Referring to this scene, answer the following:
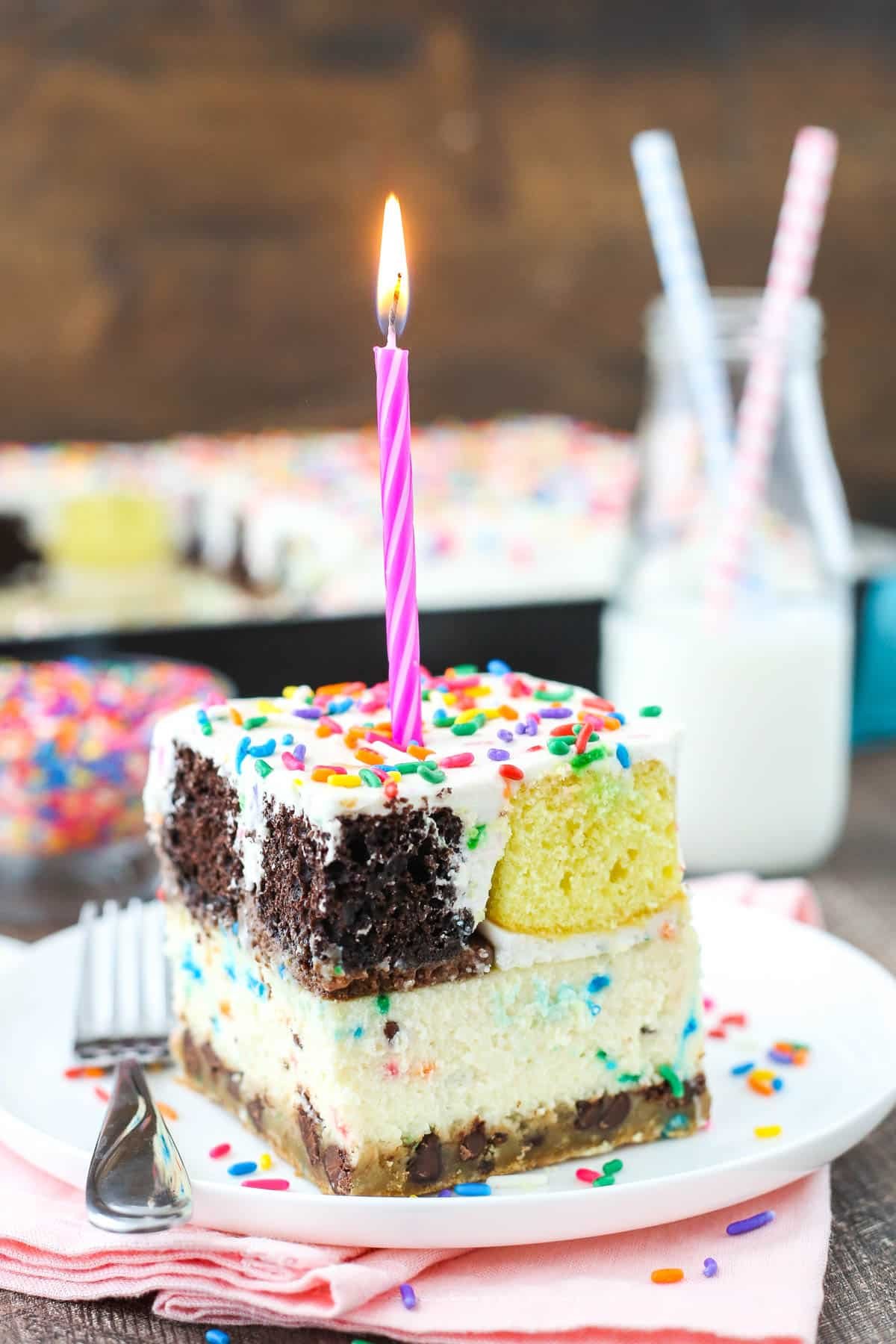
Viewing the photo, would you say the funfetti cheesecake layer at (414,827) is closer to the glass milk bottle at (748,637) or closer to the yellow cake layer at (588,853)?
the yellow cake layer at (588,853)

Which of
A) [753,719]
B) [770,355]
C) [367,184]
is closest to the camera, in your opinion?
[770,355]

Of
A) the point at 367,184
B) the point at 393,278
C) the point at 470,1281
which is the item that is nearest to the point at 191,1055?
the point at 470,1281

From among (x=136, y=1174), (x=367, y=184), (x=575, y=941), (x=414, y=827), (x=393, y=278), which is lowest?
(x=136, y=1174)

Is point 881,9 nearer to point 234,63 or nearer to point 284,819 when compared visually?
point 234,63

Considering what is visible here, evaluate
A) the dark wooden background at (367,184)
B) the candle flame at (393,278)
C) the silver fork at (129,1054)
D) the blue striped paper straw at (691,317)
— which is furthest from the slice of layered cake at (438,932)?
the dark wooden background at (367,184)

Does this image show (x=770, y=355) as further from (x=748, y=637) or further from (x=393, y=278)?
(x=393, y=278)

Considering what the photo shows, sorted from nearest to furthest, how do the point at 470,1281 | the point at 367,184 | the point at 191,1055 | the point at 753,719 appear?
the point at 470,1281 → the point at 191,1055 → the point at 753,719 → the point at 367,184
